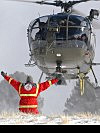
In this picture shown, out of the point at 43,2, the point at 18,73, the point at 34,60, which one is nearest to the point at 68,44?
the point at 34,60

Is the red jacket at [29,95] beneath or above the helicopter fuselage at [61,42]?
beneath

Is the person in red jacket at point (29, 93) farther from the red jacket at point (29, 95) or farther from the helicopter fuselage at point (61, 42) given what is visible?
the helicopter fuselage at point (61, 42)

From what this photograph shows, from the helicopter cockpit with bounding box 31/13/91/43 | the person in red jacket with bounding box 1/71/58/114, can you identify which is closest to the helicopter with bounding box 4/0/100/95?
the helicopter cockpit with bounding box 31/13/91/43

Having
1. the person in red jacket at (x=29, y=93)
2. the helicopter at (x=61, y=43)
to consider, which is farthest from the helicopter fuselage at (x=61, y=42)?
the person in red jacket at (x=29, y=93)

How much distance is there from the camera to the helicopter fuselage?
14680 mm

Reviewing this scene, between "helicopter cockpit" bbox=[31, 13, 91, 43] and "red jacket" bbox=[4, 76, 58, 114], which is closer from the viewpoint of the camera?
"red jacket" bbox=[4, 76, 58, 114]

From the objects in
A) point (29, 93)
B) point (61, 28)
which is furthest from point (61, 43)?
point (29, 93)

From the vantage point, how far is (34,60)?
53.1 feet

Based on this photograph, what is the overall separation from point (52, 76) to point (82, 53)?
89.0 inches

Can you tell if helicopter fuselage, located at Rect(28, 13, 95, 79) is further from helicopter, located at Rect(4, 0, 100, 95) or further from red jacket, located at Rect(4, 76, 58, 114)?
red jacket, located at Rect(4, 76, 58, 114)

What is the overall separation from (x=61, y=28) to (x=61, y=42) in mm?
592

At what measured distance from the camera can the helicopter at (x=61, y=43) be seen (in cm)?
1469

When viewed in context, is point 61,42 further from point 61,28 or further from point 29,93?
point 29,93

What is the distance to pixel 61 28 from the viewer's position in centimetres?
1477
